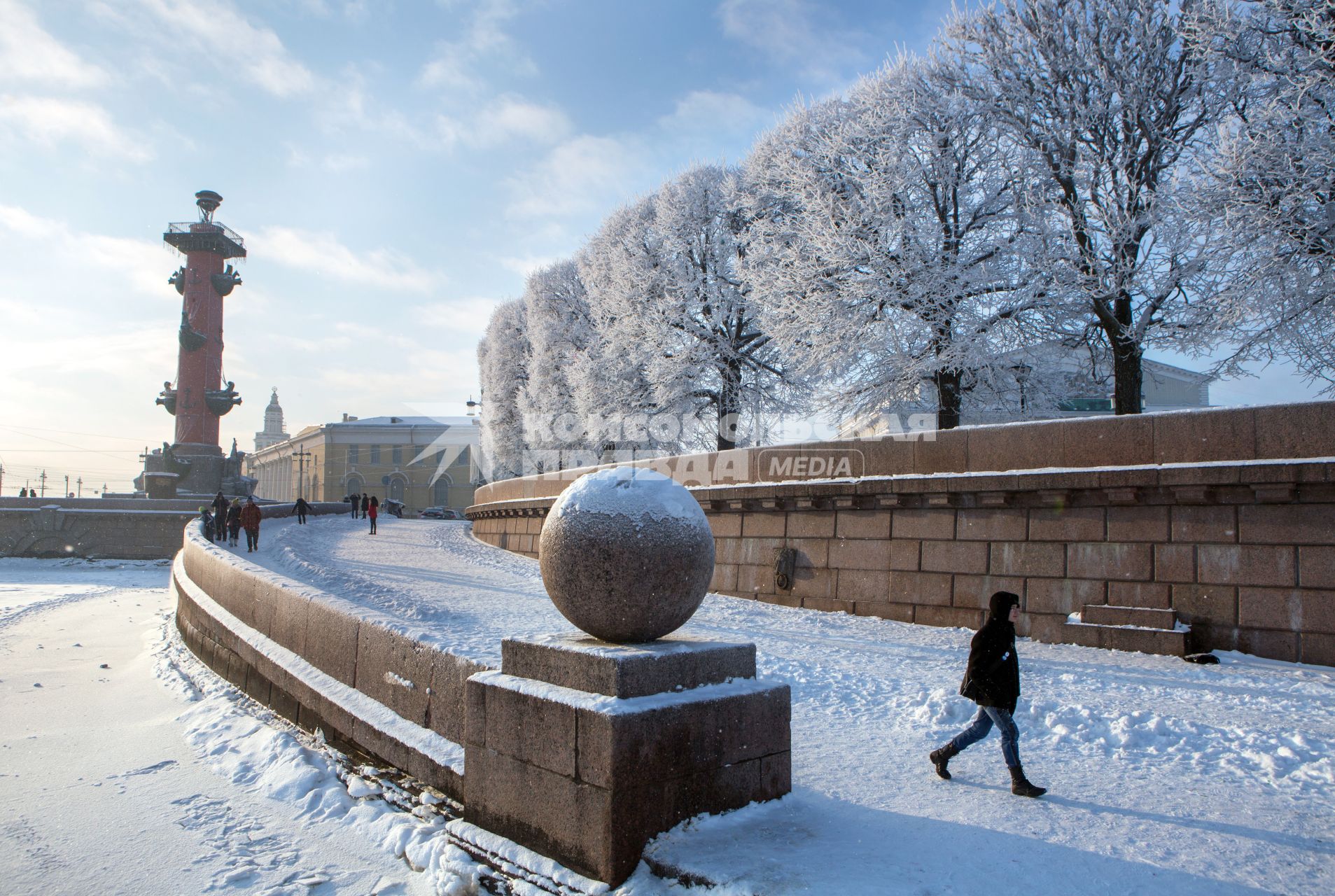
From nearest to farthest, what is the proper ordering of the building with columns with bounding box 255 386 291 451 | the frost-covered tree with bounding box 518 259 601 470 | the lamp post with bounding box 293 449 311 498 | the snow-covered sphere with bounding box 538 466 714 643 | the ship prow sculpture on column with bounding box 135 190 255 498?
1. the snow-covered sphere with bounding box 538 466 714 643
2. the frost-covered tree with bounding box 518 259 601 470
3. the ship prow sculpture on column with bounding box 135 190 255 498
4. the lamp post with bounding box 293 449 311 498
5. the building with columns with bounding box 255 386 291 451

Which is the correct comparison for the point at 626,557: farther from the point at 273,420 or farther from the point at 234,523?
the point at 273,420

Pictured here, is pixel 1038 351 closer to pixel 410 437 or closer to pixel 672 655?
pixel 672 655

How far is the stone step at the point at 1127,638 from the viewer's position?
848 centimetres

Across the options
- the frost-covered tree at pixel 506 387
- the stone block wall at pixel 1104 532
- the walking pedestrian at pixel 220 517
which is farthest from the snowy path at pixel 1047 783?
the frost-covered tree at pixel 506 387

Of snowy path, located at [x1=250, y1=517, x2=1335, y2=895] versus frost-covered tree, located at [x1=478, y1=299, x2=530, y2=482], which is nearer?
snowy path, located at [x1=250, y1=517, x2=1335, y2=895]

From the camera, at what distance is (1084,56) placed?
48.1ft

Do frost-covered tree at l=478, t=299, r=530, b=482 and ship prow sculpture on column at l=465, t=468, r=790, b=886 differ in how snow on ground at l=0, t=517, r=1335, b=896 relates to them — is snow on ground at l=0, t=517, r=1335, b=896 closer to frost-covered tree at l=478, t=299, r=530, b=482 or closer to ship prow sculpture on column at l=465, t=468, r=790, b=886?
ship prow sculpture on column at l=465, t=468, r=790, b=886

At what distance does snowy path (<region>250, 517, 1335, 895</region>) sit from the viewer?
3.62 metres

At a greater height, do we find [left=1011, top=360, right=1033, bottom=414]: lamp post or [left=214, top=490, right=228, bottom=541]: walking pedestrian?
[left=1011, top=360, right=1033, bottom=414]: lamp post

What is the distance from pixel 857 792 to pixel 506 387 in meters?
37.8

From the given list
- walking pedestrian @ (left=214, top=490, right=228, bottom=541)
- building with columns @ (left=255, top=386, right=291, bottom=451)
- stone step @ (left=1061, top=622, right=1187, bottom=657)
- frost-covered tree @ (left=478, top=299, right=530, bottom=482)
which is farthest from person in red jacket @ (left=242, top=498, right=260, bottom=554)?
building with columns @ (left=255, top=386, right=291, bottom=451)

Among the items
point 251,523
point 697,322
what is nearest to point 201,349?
point 251,523

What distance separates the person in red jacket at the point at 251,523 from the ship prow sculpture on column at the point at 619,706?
20.5 meters

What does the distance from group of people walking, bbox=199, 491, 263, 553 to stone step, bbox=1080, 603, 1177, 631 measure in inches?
782
